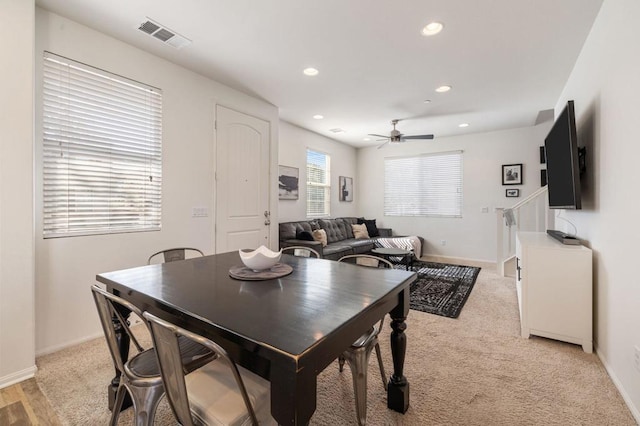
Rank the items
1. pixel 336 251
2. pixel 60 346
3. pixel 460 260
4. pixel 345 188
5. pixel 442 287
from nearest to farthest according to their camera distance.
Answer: pixel 60 346 → pixel 442 287 → pixel 336 251 → pixel 460 260 → pixel 345 188

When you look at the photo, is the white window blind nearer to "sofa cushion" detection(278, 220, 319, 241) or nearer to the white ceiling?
the white ceiling

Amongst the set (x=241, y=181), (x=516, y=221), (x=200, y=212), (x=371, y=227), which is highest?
(x=241, y=181)

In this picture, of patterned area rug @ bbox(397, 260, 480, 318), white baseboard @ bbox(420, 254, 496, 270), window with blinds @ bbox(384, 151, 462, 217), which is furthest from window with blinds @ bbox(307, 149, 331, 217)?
white baseboard @ bbox(420, 254, 496, 270)

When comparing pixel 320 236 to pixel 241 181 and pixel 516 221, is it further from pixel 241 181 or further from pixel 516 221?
pixel 516 221

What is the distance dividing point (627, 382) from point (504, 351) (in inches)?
28.3

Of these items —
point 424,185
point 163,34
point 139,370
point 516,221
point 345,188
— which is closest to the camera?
point 139,370

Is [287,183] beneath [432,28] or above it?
beneath

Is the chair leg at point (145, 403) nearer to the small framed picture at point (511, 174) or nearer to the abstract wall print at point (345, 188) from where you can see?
the abstract wall print at point (345, 188)

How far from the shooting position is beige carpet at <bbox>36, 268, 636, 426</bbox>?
1.62 meters

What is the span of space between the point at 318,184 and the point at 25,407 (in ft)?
16.5

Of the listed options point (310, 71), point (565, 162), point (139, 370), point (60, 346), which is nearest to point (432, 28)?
point (310, 71)

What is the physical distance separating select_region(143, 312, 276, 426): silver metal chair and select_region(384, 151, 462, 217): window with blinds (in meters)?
5.87

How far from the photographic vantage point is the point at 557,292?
241 cm

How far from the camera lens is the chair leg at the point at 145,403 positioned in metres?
1.17
